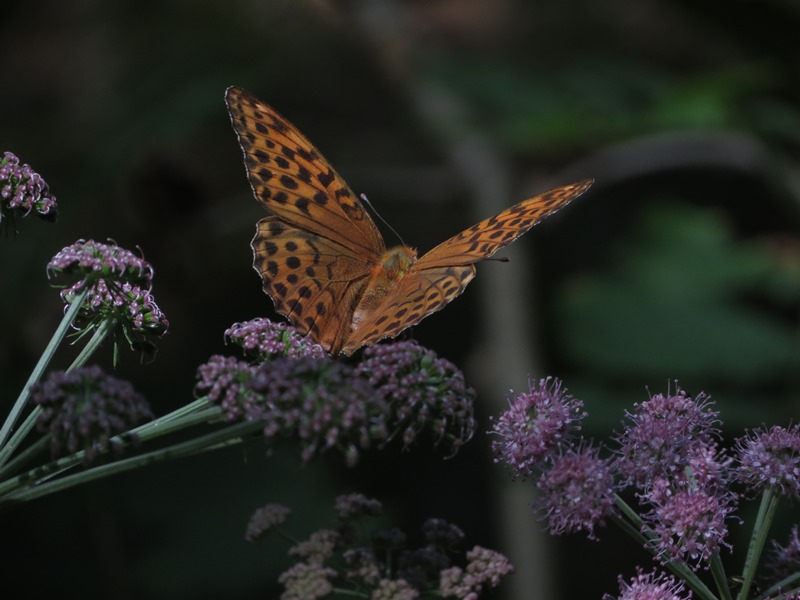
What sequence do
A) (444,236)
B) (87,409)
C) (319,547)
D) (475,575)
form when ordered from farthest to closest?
(444,236)
(319,547)
(475,575)
(87,409)

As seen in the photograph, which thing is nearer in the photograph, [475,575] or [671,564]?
[671,564]

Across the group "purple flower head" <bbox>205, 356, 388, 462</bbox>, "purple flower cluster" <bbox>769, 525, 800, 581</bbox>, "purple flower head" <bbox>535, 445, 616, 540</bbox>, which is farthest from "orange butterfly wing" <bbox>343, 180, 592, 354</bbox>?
"purple flower cluster" <bbox>769, 525, 800, 581</bbox>

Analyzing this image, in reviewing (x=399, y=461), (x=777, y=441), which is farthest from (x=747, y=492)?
(x=399, y=461)

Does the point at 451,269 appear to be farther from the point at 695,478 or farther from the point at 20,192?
the point at 20,192

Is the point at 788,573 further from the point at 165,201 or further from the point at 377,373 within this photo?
the point at 165,201

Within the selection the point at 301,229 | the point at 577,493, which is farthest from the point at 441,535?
the point at 301,229
